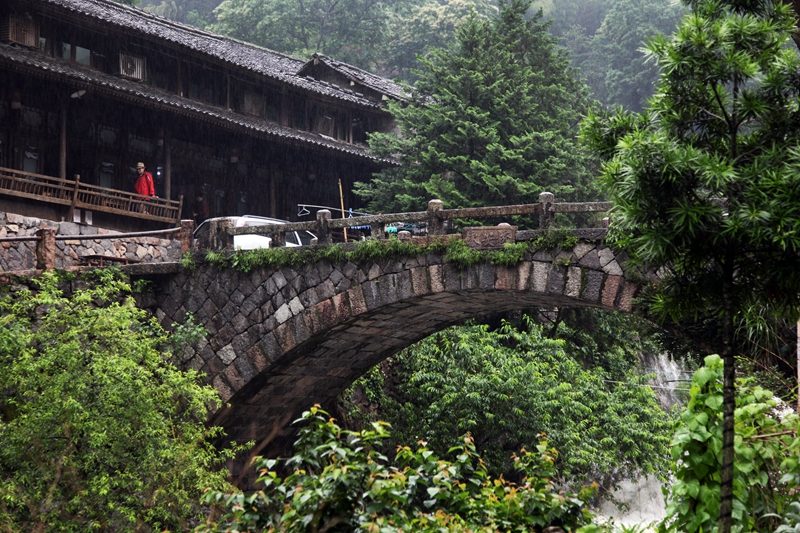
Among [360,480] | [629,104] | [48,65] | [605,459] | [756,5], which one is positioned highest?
[629,104]

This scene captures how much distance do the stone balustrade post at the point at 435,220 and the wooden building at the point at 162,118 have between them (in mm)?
8741

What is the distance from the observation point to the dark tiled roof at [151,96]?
746 inches

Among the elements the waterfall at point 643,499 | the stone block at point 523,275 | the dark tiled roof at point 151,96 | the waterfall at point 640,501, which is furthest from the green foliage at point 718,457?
the dark tiled roof at point 151,96

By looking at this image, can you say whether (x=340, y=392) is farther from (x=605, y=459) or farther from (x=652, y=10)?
(x=652, y=10)

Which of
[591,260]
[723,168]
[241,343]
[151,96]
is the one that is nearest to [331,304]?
[241,343]

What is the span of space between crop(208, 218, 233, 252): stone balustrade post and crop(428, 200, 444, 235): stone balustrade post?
12.6 ft

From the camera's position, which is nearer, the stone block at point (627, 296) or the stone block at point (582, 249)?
the stone block at point (627, 296)

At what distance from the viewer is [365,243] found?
14.6 meters

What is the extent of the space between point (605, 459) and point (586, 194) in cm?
739

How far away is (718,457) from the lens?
6094mm

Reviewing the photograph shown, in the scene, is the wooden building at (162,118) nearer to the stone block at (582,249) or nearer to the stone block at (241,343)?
the stone block at (241,343)

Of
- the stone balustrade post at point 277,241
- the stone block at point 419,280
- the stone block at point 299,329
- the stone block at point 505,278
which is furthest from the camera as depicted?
the stone balustrade post at point 277,241

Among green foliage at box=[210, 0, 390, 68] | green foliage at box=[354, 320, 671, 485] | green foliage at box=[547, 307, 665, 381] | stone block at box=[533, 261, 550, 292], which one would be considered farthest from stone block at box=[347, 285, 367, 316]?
green foliage at box=[210, 0, 390, 68]

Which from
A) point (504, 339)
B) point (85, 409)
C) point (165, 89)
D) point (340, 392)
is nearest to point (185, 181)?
point (165, 89)
